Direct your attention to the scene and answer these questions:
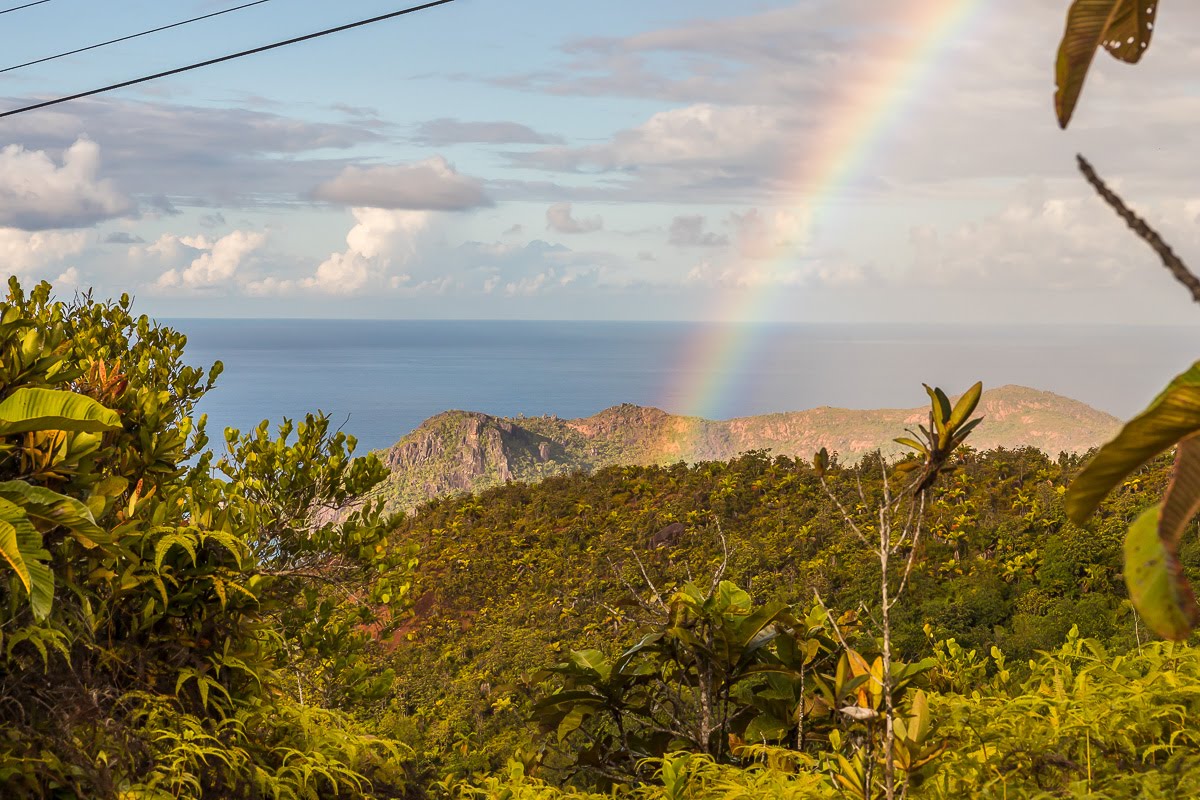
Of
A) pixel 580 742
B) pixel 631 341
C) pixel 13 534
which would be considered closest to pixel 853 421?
pixel 580 742

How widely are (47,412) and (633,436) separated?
83.8ft

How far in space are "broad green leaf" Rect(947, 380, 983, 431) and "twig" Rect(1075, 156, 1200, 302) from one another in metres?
1.03

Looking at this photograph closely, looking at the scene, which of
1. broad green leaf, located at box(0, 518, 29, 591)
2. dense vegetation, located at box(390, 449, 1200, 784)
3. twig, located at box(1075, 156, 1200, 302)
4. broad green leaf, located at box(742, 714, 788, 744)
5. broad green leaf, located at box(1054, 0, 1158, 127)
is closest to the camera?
twig, located at box(1075, 156, 1200, 302)

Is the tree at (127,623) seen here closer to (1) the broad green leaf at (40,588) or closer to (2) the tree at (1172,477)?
(1) the broad green leaf at (40,588)

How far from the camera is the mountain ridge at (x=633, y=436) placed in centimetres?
2175

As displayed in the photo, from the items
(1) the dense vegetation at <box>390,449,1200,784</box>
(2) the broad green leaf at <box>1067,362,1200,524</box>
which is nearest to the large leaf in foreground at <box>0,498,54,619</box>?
(1) the dense vegetation at <box>390,449,1200,784</box>

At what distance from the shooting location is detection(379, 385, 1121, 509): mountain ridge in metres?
21.8

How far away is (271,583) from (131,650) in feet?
2.46

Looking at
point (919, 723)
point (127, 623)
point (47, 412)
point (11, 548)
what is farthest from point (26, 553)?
point (919, 723)

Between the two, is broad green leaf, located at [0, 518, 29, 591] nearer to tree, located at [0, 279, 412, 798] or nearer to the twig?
tree, located at [0, 279, 412, 798]

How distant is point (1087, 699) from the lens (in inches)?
106

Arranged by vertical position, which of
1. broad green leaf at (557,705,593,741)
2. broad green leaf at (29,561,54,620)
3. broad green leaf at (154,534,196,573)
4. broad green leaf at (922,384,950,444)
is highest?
broad green leaf at (922,384,950,444)

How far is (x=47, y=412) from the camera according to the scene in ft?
8.11

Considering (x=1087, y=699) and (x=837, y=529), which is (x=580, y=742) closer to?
(x=1087, y=699)
